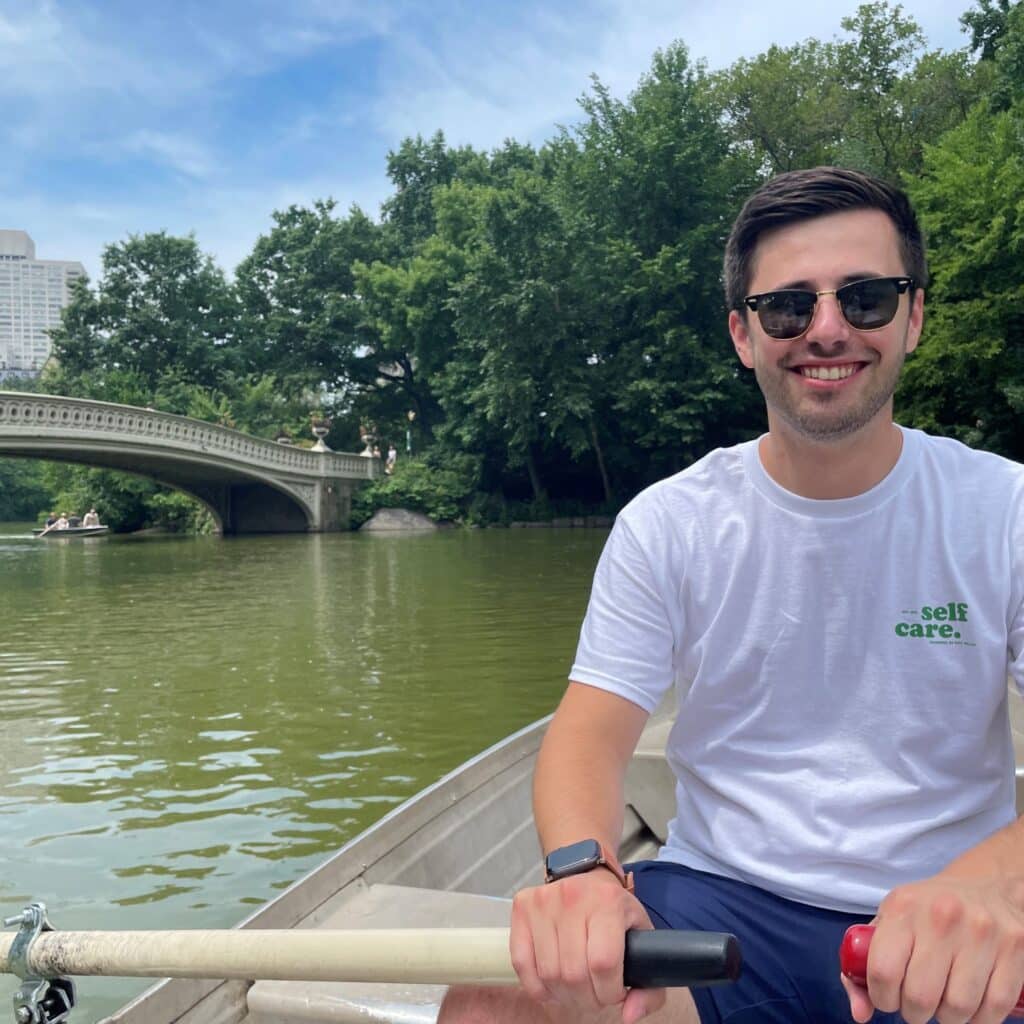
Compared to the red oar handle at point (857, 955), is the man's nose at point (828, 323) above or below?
above

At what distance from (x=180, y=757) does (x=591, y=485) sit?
2201cm

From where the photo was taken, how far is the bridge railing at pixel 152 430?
18.9m

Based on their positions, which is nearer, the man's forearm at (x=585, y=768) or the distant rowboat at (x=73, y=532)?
the man's forearm at (x=585, y=768)

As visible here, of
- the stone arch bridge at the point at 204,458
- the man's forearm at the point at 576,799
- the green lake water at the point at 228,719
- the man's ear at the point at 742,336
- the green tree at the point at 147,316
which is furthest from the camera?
the green tree at the point at 147,316

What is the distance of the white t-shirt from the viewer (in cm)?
130

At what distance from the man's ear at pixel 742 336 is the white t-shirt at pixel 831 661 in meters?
0.17

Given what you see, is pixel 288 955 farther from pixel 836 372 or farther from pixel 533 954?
pixel 836 372

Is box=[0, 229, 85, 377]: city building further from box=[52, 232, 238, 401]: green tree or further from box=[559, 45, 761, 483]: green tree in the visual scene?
box=[559, 45, 761, 483]: green tree

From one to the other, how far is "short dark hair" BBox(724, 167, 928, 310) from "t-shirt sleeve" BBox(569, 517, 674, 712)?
0.42m

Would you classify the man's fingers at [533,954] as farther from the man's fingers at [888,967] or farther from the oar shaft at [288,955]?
the man's fingers at [888,967]

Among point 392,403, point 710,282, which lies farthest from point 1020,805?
point 392,403

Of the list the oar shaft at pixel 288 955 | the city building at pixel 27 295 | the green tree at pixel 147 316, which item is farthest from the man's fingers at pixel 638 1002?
the city building at pixel 27 295

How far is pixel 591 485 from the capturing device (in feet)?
87.1

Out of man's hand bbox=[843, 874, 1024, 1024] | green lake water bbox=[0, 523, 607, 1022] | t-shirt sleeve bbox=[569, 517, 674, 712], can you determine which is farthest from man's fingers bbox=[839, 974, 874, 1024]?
green lake water bbox=[0, 523, 607, 1022]
